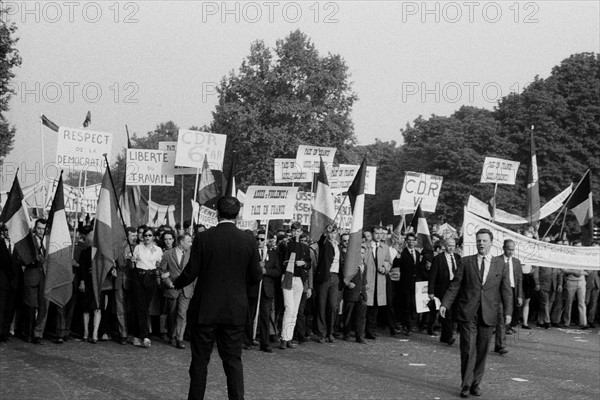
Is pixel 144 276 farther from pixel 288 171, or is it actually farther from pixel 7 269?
pixel 288 171

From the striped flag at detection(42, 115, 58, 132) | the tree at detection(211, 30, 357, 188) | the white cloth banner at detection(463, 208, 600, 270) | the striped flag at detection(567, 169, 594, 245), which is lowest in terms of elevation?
the white cloth banner at detection(463, 208, 600, 270)

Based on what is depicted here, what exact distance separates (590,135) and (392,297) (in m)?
38.6

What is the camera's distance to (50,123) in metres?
23.1

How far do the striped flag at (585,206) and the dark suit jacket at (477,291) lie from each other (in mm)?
9840

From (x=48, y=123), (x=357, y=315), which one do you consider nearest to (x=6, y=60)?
(x=48, y=123)

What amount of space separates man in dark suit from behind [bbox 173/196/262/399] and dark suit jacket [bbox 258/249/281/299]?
6.12m

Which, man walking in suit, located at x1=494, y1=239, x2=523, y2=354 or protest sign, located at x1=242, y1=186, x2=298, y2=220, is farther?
protest sign, located at x1=242, y1=186, x2=298, y2=220

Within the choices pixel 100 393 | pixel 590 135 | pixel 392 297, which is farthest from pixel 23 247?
pixel 590 135

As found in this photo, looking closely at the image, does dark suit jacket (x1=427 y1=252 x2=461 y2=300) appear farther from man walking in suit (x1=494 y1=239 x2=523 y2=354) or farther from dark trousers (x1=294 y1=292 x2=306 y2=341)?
dark trousers (x1=294 y1=292 x2=306 y2=341)

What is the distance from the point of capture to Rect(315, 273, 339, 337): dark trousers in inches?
623

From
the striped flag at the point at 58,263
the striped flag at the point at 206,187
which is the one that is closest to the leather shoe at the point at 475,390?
the striped flag at the point at 58,263

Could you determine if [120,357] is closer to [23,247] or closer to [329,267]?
[23,247]

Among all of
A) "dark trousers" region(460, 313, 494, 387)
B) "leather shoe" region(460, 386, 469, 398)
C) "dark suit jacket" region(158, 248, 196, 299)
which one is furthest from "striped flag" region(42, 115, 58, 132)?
"leather shoe" region(460, 386, 469, 398)

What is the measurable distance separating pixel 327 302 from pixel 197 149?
6.71 m
